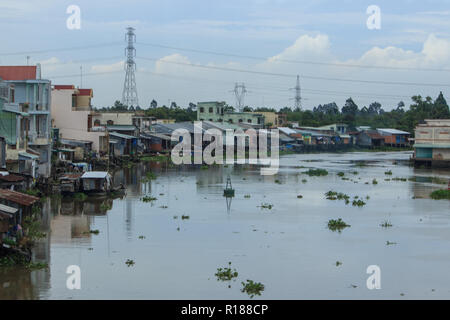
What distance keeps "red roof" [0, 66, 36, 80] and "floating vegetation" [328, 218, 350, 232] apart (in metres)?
22.2

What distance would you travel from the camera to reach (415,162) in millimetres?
66562

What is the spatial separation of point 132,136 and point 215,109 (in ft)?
115

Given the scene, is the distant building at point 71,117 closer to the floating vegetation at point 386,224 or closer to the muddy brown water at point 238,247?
the muddy brown water at point 238,247

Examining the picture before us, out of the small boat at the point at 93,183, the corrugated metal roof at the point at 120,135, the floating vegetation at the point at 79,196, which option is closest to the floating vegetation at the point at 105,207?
the floating vegetation at the point at 79,196

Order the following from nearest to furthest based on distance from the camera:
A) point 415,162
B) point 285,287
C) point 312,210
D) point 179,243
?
point 285,287, point 179,243, point 312,210, point 415,162

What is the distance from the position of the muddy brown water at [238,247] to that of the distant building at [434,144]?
2561 centimetres

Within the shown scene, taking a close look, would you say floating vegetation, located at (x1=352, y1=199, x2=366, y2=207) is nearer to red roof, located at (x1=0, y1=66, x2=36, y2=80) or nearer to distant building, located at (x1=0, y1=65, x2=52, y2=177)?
distant building, located at (x1=0, y1=65, x2=52, y2=177)

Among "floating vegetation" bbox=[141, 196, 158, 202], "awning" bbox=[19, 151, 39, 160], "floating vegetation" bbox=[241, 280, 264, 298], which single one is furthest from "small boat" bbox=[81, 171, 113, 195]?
"floating vegetation" bbox=[241, 280, 264, 298]

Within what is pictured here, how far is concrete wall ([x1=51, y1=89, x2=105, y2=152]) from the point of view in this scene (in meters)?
54.4

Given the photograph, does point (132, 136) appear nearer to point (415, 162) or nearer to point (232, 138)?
point (232, 138)

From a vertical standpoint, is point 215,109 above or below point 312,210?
above

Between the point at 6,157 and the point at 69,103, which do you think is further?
→ the point at 69,103
